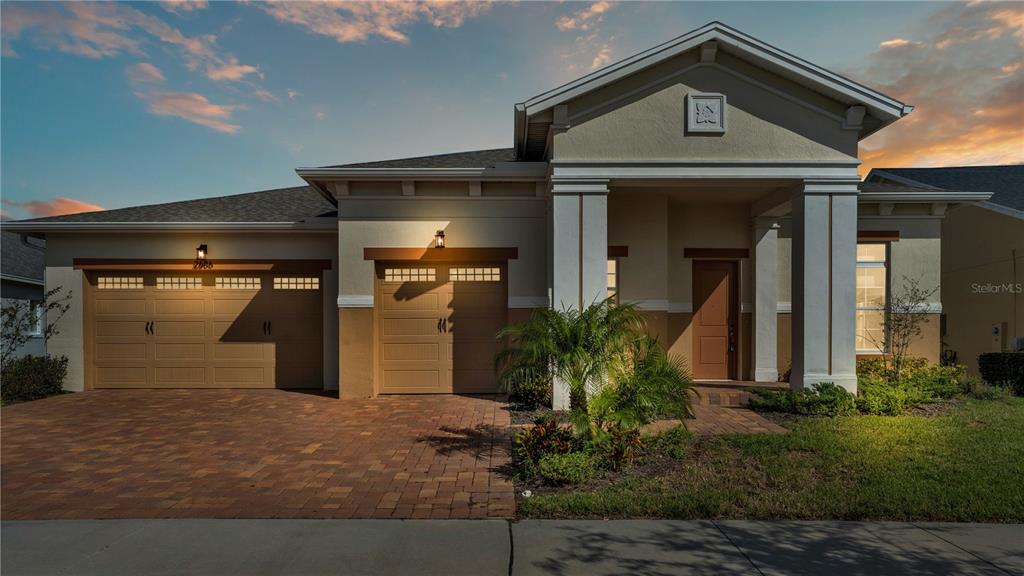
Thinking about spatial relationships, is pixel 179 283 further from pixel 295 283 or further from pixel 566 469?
pixel 566 469

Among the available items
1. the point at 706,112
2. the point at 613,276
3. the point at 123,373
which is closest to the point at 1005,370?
the point at 613,276

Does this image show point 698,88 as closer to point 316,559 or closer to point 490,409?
point 490,409

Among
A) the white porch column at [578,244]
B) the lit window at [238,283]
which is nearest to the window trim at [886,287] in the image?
the white porch column at [578,244]

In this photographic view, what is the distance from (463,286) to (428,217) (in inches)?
58.1

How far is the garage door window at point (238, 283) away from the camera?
11.5 meters

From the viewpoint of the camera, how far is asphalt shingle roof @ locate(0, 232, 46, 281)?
15.5 metres

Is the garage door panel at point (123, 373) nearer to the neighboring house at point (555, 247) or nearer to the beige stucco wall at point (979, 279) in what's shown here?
the neighboring house at point (555, 247)

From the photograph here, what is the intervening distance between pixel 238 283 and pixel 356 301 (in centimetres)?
314

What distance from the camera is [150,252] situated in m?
11.4

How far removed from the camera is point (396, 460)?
6449 millimetres

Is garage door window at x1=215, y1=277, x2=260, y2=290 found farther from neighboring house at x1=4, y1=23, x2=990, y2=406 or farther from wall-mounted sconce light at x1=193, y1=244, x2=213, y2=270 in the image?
wall-mounted sconce light at x1=193, y1=244, x2=213, y2=270

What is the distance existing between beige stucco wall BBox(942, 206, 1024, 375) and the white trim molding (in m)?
15.5

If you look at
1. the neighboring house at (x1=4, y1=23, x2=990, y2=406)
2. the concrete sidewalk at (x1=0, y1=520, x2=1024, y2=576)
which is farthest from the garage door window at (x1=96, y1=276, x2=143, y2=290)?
the concrete sidewalk at (x1=0, y1=520, x2=1024, y2=576)


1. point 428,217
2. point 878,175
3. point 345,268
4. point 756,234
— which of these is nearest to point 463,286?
point 428,217
